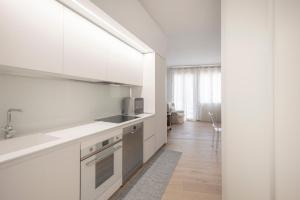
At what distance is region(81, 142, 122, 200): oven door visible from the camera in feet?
4.76

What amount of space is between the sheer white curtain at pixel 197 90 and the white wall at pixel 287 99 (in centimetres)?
635

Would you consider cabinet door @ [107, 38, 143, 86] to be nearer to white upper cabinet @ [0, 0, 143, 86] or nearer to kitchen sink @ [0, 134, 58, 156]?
white upper cabinet @ [0, 0, 143, 86]

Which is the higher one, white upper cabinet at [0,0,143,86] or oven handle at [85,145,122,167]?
white upper cabinet at [0,0,143,86]

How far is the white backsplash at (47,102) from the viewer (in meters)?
1.38

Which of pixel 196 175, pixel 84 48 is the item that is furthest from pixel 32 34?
pixel 196 175

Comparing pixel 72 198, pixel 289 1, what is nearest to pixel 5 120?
pixel 72 198

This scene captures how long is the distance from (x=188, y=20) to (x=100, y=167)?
2.94m

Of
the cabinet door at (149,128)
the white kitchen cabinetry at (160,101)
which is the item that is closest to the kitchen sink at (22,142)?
the cabinet door at (149,128)

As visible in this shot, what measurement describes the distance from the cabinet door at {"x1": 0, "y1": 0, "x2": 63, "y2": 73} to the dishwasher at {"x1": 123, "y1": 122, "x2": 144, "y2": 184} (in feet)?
3.84

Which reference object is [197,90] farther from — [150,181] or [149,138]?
[150,181]

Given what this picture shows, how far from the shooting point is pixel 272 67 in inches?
51.1

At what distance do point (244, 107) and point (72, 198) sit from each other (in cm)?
166

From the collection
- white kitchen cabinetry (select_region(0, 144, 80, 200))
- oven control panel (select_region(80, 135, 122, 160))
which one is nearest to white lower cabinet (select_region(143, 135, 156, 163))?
oven control panel (select_region(80, 135, 122, 160))

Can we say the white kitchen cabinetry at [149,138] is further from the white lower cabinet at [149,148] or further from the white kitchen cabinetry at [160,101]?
the white kitchen cabinetry at [160,101]
